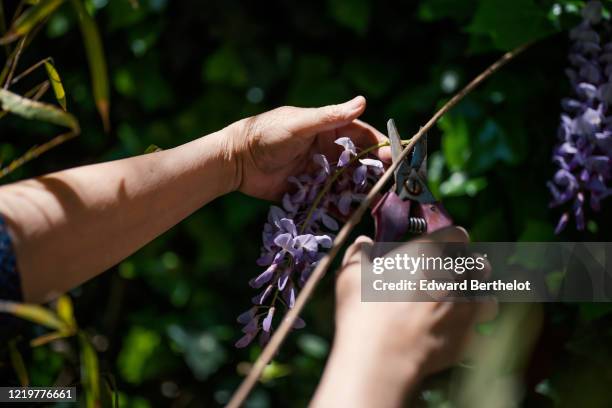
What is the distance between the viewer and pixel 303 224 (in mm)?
790

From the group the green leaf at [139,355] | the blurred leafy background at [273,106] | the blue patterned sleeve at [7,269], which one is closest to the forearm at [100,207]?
the blue patterned sleeve at [7,269]

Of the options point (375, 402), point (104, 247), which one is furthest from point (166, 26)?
point (375, 402)

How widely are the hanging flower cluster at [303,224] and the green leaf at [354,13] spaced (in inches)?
22.9

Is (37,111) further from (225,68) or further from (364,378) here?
(225,68)

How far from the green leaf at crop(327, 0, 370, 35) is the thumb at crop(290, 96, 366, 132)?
591 mm

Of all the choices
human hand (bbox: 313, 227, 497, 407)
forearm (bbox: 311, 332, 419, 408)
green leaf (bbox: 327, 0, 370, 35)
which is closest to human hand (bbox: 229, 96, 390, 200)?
human hand (bbox: 313, 227, 497, 407)

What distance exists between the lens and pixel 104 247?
0.73m

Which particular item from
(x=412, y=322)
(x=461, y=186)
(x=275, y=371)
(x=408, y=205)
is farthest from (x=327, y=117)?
(x=275, y=371)

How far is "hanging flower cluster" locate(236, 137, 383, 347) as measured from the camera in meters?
0.75

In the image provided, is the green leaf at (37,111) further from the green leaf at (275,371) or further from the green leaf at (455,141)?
the green leaf at (275,371)

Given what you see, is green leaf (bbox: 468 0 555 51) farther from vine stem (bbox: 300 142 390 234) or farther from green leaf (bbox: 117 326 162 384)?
green leaf (bbox: 117 326 162 384)

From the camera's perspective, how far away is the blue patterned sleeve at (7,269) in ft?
2.05

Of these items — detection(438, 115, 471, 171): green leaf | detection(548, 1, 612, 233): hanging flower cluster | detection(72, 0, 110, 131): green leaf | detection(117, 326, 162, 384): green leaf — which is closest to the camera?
detection(72, 0, 110, 131): green leaf

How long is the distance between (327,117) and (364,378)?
0.31m
